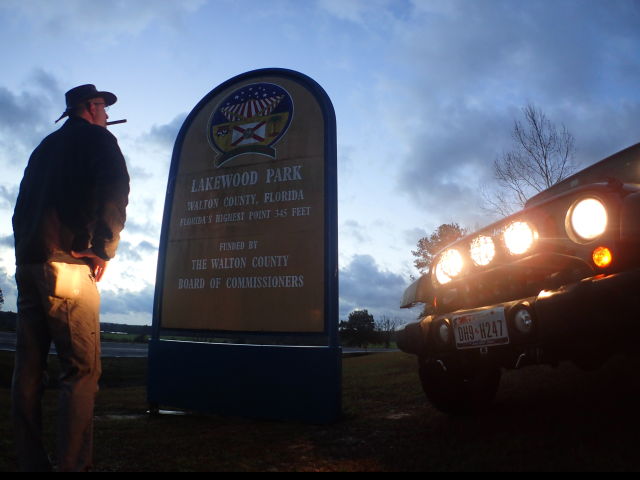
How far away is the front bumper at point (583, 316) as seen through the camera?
2.04 metres

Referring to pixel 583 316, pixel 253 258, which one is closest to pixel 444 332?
pixel 583 316

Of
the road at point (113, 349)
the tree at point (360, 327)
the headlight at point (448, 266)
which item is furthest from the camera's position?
the tree at point (360, 327)

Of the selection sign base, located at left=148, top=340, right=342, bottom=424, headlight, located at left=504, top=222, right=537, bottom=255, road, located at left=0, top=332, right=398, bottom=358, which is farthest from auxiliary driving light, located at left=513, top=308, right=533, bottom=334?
road, located at left=0, top=332, right=398, bottom=358

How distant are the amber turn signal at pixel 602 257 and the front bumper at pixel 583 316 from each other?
3.7 inches

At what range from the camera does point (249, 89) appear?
4.51 m

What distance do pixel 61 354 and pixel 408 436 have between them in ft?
6.88

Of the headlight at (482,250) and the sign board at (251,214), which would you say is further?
the sign board at (251,214)

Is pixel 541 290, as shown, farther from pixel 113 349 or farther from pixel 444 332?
pixel 113 349

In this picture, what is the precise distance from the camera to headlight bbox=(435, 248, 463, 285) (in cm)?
313

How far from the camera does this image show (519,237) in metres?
2.59

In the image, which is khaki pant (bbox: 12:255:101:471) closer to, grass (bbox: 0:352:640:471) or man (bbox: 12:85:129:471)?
man (bbox: 12:85:129:471)

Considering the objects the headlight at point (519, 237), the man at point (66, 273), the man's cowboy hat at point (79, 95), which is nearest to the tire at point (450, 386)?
the headlight at point (519, 237)

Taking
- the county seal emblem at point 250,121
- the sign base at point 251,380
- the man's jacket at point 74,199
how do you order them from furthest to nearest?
the county seal emblem at point 250,121
the sign base at point 251,380
the man's jacket at point 74,199

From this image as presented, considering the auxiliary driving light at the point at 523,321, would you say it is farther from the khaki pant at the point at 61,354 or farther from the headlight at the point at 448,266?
the khaki pant at the point at 61,354
